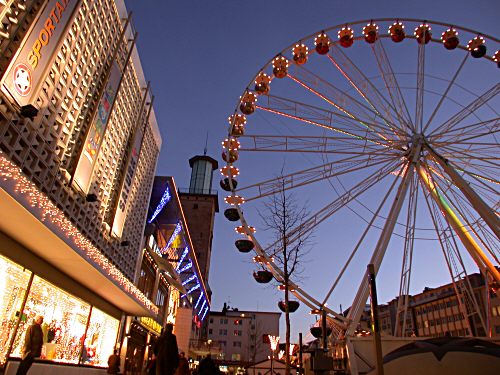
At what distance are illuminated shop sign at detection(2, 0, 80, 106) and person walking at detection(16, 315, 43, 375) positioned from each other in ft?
17.4

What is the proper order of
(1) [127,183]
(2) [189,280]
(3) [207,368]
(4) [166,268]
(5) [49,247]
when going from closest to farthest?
(5) [49,247], (3) [207,368], (1) [127,183], (4) [166,268], (2) [189,280]

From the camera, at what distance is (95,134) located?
1475 centimetres

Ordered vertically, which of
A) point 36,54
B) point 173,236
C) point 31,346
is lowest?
point 31,346

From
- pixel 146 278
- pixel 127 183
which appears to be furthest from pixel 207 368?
pixel 146 278

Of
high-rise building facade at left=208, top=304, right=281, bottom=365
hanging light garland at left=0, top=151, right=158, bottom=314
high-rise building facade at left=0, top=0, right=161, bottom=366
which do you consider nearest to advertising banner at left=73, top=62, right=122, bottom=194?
high-rise building facade at left=0, top=0, right=161, bottom=366

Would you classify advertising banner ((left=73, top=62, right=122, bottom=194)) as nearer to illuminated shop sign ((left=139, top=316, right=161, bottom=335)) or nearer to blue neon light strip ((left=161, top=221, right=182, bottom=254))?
illuminated shop sign ((left=139, top=316, right=161, bottom=335))

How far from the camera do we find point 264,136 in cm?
2112

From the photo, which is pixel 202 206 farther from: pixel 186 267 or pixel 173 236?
pixel 173 236

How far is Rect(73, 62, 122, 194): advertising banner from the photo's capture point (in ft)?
46.0

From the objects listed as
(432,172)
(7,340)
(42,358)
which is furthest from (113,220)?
(432,172)

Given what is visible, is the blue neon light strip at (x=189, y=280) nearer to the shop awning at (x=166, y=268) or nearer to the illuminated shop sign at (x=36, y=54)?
the shop awning at (x=166, y=268)

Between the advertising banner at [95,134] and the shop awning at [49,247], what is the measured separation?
2.70 meters

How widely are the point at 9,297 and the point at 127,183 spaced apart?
9.62m

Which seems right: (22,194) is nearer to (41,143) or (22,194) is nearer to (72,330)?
(41,143)
